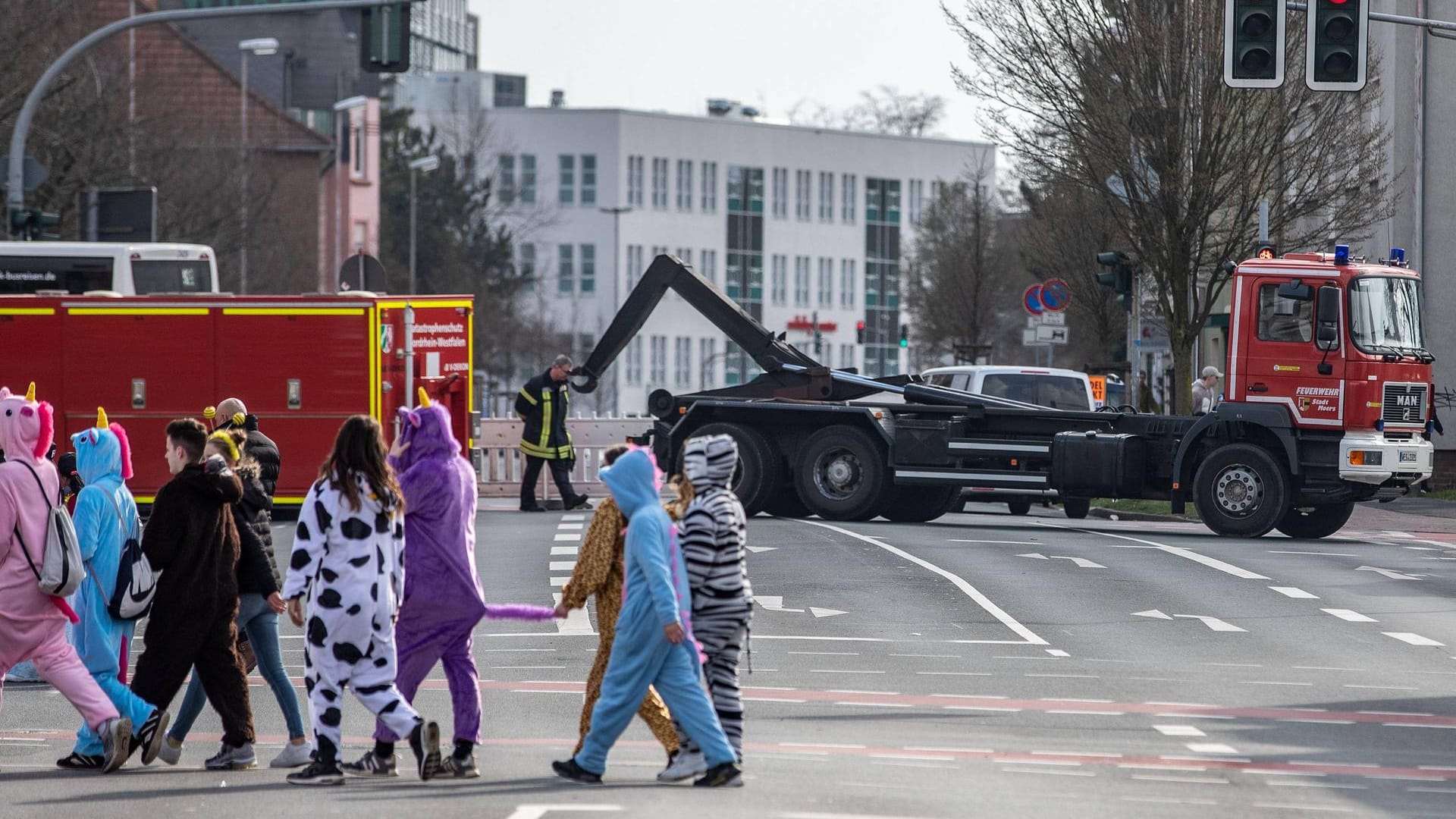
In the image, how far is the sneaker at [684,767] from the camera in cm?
1012

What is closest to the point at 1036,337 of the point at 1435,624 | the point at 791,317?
the point at 1435,624

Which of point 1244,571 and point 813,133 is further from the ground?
point 813,133

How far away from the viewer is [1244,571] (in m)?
20.9

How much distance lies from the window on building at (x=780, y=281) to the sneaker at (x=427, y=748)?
101805 mm

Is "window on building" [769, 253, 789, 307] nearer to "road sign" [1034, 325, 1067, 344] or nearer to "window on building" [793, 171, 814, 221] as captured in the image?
"window on building" [793, 171, 814, 221]

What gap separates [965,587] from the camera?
1941 cm

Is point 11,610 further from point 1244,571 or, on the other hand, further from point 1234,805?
point 1244,571

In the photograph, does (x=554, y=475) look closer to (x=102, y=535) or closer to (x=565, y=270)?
(x=102, y=535)

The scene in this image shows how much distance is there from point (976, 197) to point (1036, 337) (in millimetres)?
17584

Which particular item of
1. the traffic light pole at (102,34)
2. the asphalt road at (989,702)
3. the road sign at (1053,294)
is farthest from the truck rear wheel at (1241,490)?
the road sign at (1053,294)

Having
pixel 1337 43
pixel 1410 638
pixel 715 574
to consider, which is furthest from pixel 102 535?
pixel 1337 43

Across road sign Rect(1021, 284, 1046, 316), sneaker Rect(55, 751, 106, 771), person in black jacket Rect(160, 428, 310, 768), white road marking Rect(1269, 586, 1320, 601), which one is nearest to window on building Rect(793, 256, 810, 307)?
road sign Rect(1021, 284, 1046, 316)

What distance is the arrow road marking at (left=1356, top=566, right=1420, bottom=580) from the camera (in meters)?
20.9

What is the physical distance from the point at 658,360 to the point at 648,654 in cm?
9661
